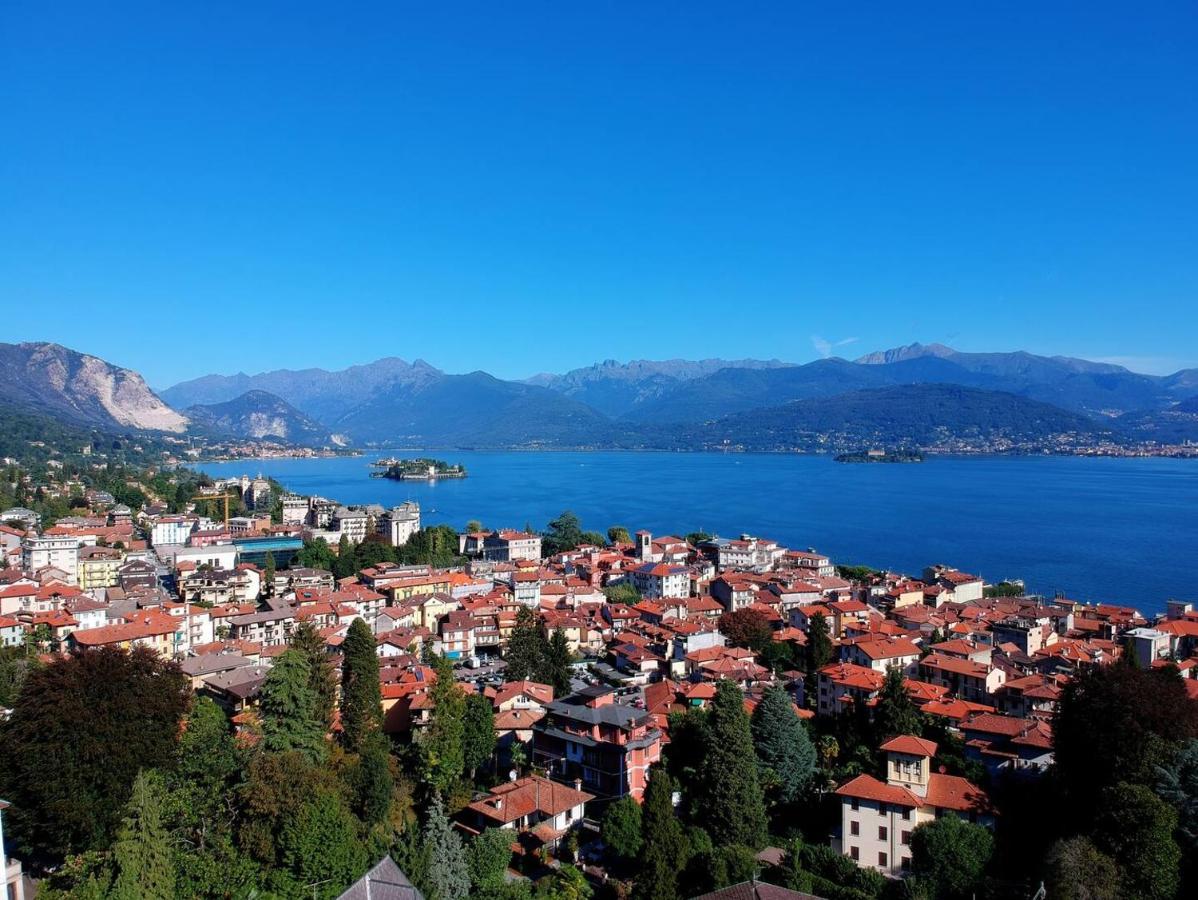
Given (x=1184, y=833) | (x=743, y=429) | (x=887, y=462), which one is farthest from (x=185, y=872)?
(x=743, y=429)

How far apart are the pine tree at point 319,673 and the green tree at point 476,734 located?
1452 mm

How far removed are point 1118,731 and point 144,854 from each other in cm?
777

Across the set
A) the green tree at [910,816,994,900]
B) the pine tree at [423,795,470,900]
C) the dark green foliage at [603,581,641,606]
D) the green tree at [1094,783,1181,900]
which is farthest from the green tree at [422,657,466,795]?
the dark green foliage at [603,581,641,606]

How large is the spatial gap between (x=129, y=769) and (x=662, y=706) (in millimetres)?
5872

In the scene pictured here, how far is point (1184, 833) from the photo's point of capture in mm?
6391

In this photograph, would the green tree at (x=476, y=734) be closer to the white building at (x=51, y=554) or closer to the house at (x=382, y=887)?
the house at (x=382, y=887)

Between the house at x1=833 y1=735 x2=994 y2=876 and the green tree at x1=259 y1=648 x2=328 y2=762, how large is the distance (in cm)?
495

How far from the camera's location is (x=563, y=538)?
90.7 feet

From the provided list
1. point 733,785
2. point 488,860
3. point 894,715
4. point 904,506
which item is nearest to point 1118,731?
point 894,715

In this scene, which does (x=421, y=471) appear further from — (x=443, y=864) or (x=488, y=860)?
(x=443, y=864)

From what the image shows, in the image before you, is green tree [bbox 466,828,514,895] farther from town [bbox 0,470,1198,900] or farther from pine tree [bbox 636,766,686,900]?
pine tree [bbox 636,766,686,900]

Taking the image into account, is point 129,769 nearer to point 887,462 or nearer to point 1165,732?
point 1165,732

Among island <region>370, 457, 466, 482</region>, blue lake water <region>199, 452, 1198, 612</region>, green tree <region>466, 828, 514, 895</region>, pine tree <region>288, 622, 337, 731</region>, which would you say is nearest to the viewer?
green tree <region>466, 828, 514, 895</region>

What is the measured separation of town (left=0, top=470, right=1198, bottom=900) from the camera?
663 centimetres
